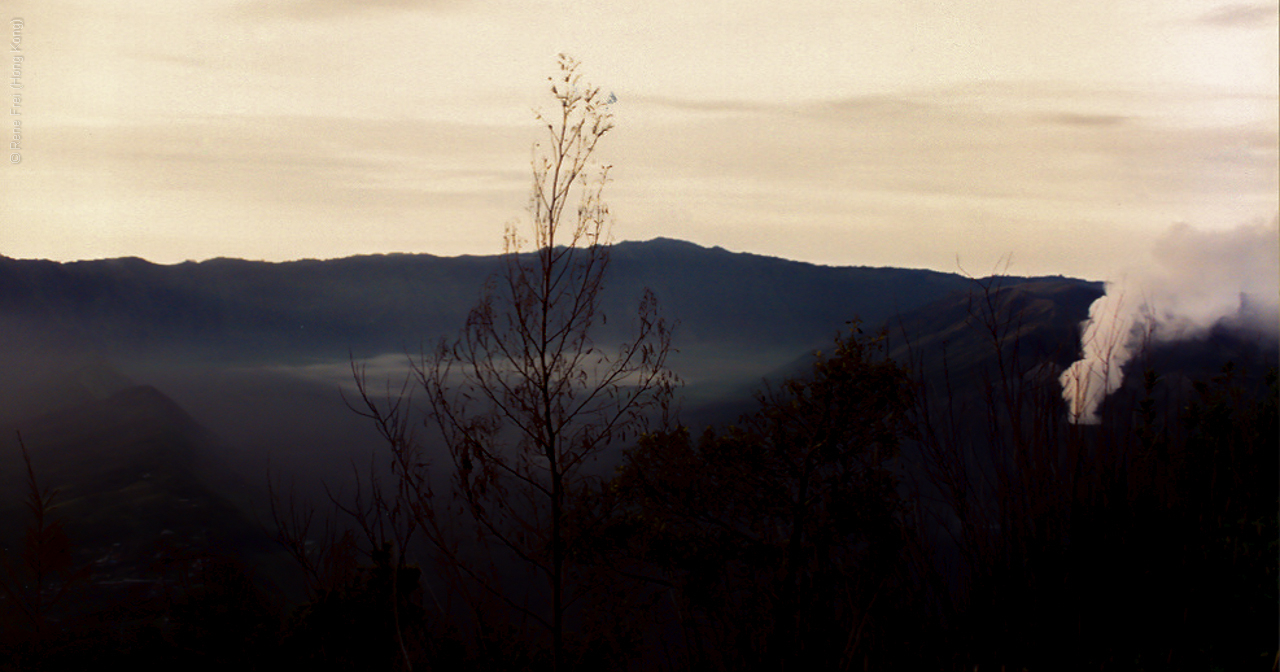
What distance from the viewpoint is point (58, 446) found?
177750 mm

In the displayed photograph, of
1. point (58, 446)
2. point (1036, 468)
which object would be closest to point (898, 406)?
point (1036, 468)

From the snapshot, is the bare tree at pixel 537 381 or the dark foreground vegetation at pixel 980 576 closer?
the dark foreground vegetation at pixel 980 576

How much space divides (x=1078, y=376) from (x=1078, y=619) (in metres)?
1.13

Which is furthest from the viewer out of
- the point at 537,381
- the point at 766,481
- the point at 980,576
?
the point at 766,481

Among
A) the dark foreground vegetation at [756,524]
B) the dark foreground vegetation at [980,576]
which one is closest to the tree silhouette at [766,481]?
the dark foreground vegetation at [756,524]

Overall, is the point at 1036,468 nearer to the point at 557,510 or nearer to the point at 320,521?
the point at 557,510

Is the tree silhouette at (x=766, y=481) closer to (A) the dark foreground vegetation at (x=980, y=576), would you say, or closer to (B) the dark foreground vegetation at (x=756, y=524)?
(B) the dark foreground vegetation at (x=756, y=524)

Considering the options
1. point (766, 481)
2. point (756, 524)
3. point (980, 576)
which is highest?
point (980, 576)

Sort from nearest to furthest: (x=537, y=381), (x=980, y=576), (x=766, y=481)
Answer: (x=980, y=576) → (x=537, y=381) → (x=766, y=481)

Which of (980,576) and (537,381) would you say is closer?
(980,576)

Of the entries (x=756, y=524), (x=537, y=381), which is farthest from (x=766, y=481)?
(x=537, y=381)

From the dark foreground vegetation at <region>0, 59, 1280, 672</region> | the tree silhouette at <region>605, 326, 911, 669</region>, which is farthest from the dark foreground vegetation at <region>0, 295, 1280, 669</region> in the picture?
the tree silhouette at <region>605, 326, 911, 669</region>

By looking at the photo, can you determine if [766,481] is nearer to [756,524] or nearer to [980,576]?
[756,524]

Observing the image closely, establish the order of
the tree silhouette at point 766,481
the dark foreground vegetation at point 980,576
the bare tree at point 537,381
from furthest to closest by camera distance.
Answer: the tree silhouette at point 766,481, the bare tree at point 537,381, the dark foreground vegetation at point 980,576
